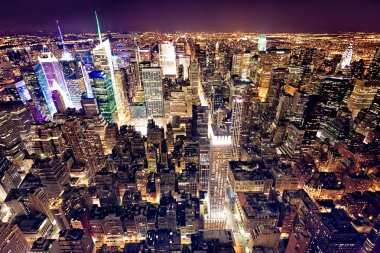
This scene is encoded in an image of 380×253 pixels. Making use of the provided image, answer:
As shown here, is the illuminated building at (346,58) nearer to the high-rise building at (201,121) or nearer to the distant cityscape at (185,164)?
the distant cityscape at (185,164)

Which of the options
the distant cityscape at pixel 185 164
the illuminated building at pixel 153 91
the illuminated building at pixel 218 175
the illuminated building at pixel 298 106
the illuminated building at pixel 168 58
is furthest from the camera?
the illuminated building at pixel 168 58

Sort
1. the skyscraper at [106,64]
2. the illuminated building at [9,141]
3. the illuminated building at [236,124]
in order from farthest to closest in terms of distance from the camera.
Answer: the skyscraper at [106,64]
the illuminated building at [9,141]
the illuminated building at [236,124]

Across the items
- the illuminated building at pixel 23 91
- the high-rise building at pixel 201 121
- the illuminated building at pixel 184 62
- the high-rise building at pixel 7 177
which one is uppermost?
the illuminated building at pixel 184 62

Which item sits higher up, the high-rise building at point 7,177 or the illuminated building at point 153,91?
the illuminated building at point 153,91

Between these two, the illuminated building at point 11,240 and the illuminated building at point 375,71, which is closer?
the illuminated building at point 11,240

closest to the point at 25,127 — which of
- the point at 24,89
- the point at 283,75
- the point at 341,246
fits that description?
the point at 24,89

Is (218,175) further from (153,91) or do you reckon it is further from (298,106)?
(153,91)

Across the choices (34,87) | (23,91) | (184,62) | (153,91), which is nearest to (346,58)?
(184,62)

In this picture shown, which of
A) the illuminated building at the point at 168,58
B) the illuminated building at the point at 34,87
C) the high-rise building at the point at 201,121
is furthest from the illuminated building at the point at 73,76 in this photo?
the high-rise building at the point at 201,121
